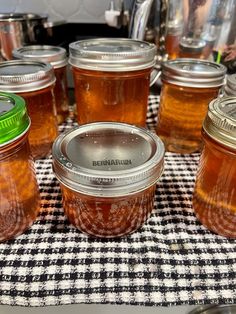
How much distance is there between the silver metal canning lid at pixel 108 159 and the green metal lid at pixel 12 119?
5 centimetres

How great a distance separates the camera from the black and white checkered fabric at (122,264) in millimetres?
313

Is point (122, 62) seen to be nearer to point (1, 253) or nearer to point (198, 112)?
point (198, 112)

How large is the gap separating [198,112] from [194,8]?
9.3 inches

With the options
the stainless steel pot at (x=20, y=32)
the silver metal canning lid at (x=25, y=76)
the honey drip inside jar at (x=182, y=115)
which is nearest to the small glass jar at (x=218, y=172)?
the honey drip inside jar at (x=182, y=115)

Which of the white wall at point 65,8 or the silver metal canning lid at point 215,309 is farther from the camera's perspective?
the white wall at point 65,8

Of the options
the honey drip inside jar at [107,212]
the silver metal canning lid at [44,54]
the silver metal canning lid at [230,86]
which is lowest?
the honey drip inside jar at [107,212]

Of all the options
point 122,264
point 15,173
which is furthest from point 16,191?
point 122,264

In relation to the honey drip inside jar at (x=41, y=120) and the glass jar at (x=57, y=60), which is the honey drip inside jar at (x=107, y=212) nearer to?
the honey drip inside jar at (x=41, y=120)

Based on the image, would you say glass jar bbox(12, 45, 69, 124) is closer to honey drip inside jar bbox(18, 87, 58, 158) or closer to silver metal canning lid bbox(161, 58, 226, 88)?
honey drip inside jar bbox(18, 87, 58, 158)

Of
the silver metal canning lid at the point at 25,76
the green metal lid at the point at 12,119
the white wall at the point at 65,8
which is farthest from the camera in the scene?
the white wall at the point at 65,8

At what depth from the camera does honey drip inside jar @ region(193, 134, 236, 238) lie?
1.11ft

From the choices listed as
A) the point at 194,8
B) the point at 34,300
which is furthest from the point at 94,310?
the point at 194,8

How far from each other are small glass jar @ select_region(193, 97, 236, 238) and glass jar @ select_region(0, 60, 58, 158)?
0.24 metres

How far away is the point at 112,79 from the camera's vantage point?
0.48 metres
